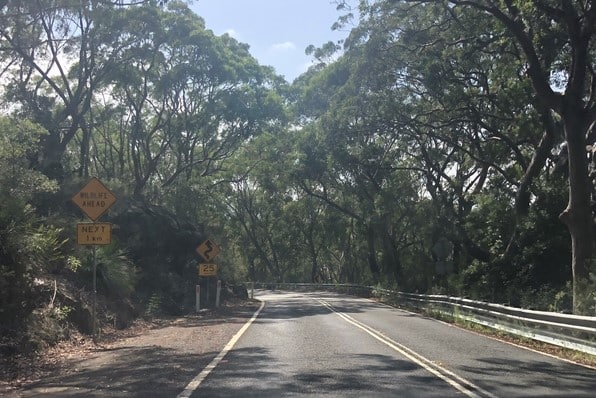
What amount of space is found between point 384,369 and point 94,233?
7.59 m

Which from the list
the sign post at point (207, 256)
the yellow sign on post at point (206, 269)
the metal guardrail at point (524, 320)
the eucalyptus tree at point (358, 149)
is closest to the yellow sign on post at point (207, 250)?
the sign post at point (207, 256)

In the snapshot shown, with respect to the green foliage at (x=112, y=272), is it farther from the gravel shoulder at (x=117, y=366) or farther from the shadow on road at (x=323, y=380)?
the shadow on road at (x=323, y=380)

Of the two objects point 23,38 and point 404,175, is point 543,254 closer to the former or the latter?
point 404,175

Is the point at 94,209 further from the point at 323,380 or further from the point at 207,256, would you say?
the point at 207,256

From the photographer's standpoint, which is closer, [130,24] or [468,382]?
[468,382]

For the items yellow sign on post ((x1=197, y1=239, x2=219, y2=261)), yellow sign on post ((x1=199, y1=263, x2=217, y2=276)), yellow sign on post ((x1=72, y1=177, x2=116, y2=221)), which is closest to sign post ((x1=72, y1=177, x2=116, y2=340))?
yellow sign on post ((x1=72, y1=177, x2=116, y2=221))

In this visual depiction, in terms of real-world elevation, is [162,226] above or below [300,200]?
below

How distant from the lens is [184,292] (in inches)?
1117

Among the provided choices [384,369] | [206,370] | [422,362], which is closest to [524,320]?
[422,362]

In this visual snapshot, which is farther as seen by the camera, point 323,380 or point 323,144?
point 323,144

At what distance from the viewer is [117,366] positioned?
10.7m

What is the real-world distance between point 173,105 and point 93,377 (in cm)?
2919

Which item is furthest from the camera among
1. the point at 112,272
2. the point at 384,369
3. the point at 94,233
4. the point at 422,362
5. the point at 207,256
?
the point at 207,256

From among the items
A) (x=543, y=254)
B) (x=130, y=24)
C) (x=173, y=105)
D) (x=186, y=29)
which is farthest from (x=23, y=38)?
(x=543, y=254)
